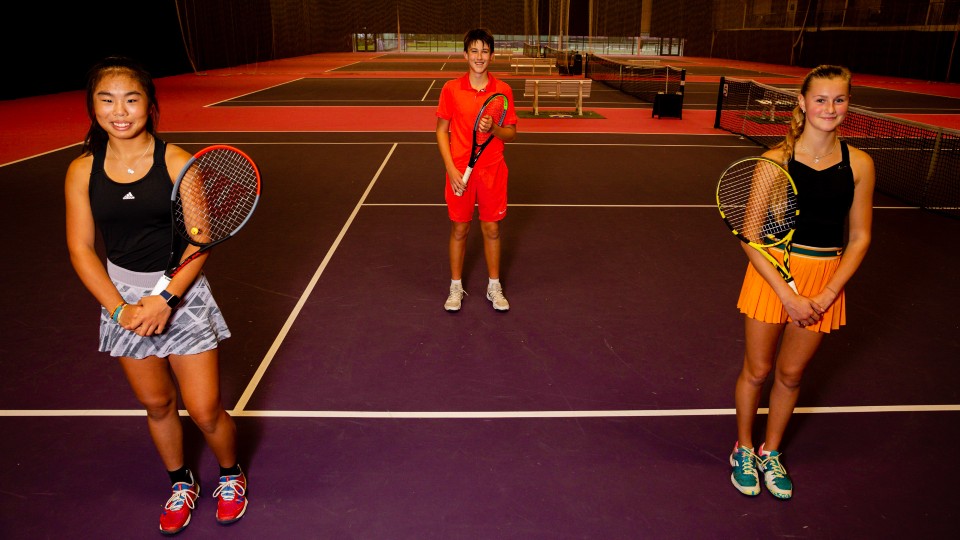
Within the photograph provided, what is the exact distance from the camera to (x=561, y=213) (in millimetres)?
6633

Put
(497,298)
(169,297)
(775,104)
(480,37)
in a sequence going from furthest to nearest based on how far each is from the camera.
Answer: (775,104)
(497,298)
(480,37)
(169,297)

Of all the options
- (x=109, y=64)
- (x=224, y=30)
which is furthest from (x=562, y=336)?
(x=224, y=30)

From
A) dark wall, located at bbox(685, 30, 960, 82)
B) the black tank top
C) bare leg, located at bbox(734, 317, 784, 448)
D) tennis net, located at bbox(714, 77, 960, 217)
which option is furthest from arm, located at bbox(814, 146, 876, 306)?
dark wall, located at bbox(685, 30, 960, 82)

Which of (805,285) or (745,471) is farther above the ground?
(805,285)

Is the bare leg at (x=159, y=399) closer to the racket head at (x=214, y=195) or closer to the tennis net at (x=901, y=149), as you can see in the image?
the racket head at (x=214, y=195)

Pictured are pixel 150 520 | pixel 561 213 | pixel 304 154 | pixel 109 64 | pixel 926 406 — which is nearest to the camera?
pixel 109 64

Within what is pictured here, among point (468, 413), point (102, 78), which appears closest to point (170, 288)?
point (102, 78)

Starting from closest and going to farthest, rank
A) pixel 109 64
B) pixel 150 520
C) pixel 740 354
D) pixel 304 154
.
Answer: pixel 109 64, pixel 150 520, pixel 740 354, pixel 304 154

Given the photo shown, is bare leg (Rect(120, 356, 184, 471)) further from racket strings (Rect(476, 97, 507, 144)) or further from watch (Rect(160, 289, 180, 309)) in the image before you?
racket strings (Rect(476, 97, 507, 144))

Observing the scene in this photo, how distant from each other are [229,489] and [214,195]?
109 cm

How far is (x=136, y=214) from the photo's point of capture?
2.05m

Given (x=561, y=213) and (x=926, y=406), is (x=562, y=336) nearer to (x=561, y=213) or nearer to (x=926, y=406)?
(x=926, y=406)

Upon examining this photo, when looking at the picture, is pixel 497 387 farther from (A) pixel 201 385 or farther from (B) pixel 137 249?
(B) pixel 137 249

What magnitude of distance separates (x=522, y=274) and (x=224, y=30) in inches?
1114
